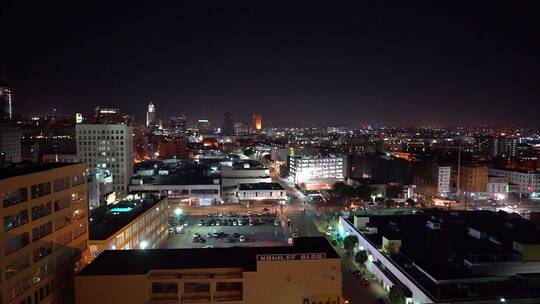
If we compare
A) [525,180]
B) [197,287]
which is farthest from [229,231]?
[525,180]

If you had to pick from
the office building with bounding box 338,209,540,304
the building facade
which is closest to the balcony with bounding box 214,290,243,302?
the office building with bounding box 338,209,540,304

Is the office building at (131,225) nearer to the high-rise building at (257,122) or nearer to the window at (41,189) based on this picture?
the window at (41,189)

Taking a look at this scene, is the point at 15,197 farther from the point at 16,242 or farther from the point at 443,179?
the point at 443,179

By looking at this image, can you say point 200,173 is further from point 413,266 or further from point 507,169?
point 507,169

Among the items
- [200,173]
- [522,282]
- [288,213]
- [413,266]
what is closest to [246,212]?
[288,213]

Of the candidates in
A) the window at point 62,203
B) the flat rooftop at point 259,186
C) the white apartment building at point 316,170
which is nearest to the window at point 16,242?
the window at point 62,203
